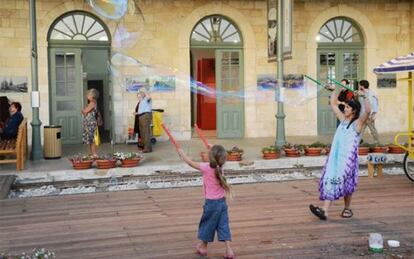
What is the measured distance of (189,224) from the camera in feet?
22.2

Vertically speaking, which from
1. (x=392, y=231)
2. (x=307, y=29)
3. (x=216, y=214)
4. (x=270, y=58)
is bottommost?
(x=392, y=231)

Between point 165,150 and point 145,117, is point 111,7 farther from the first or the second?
point 165,150

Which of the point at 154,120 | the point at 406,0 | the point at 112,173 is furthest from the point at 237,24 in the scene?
the point at 112,173

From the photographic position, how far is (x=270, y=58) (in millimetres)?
14242

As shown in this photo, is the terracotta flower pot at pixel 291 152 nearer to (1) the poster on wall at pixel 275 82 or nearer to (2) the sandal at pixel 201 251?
(1) the poster on wall at pixel 275 82

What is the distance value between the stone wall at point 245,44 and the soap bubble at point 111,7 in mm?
4022

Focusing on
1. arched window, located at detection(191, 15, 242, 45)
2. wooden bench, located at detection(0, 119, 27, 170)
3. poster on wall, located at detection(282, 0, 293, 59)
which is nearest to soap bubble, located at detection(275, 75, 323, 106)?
arched window, located at detection(191, 15, 242, 45)

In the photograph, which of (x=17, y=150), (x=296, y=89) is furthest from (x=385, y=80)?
(x=17, y=150)

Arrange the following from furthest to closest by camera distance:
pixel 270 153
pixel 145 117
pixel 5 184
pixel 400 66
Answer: pixel 145 117 < pixel 270 153 < pixel 400 66 < pixel 5 184

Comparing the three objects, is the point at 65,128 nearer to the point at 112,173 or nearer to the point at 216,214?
the point at 112,173

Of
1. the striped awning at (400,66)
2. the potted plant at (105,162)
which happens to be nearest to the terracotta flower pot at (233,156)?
the potted plant at (105,162)

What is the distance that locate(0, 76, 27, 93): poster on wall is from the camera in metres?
14.9

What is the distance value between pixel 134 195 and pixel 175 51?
7.95m

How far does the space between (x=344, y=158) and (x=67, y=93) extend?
Answer: 10782 mm
